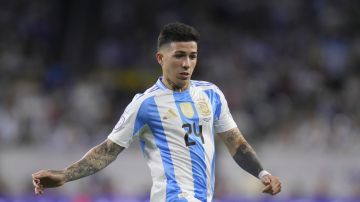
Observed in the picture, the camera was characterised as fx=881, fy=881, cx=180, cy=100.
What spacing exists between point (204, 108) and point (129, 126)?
0.56m

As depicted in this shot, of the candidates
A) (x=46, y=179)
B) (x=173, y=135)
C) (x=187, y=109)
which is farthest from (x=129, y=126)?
(x=46, y=179)

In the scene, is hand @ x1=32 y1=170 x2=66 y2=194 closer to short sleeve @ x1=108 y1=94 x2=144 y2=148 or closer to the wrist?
short sleeve @ x1=108 y1=94 x2=144 y2=148

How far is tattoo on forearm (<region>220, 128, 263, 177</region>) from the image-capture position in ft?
21.4

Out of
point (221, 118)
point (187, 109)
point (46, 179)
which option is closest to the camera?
point (46, 179)

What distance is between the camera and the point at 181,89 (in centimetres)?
640

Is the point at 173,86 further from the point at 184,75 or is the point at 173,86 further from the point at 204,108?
the point at 204,108

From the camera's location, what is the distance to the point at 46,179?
5949 mm

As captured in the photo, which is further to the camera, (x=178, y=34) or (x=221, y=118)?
(x=221, y=118)

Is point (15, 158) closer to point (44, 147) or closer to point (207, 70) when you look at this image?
point (44, 147)

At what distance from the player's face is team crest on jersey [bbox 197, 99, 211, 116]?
0.65 ft

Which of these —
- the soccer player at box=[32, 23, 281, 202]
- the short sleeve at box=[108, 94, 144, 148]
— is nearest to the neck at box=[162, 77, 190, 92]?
the soccer player at box=[32, 23, 281, 202]

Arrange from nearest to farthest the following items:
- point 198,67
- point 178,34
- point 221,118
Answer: point 178,34, point 221,118, point 198,67

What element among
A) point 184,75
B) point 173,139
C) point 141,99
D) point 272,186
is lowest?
point 272,186

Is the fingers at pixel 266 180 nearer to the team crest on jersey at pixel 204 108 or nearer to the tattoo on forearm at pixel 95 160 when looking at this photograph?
the team crest on jersey at pixel 204 108
